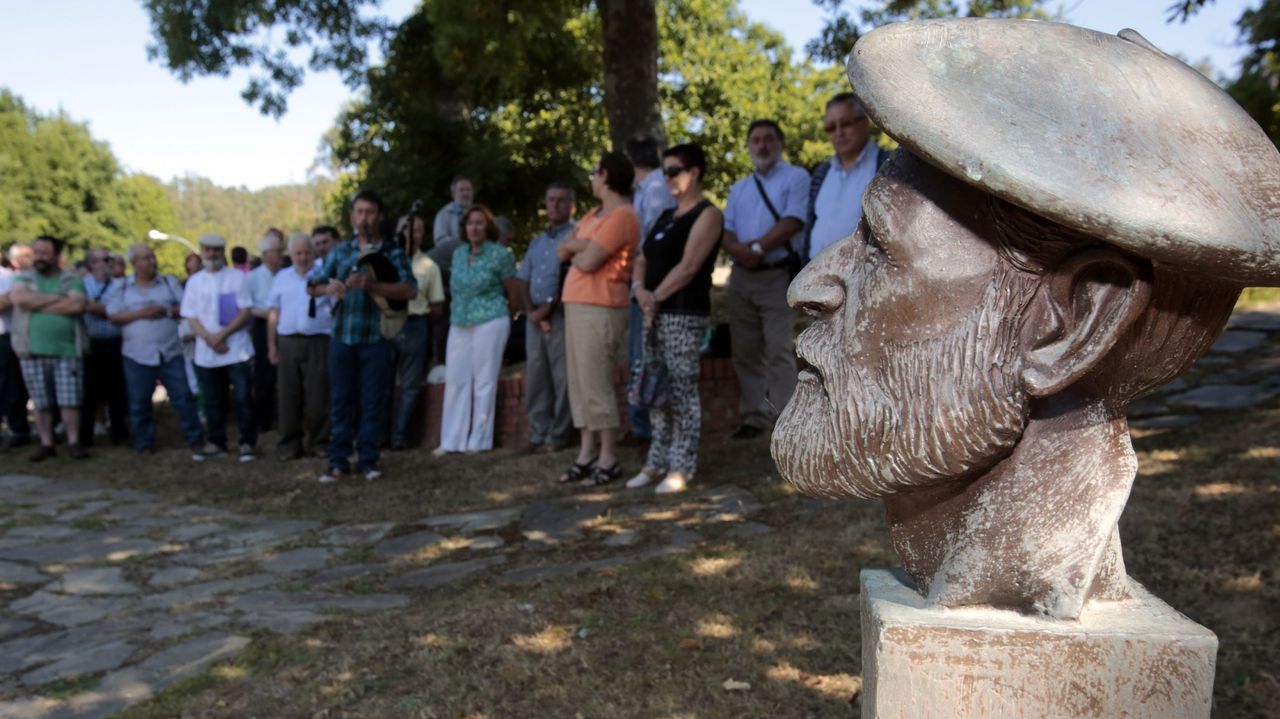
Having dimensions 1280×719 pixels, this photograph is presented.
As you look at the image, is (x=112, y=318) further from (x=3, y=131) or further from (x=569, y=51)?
(x=3, y=131)

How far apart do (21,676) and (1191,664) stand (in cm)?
386

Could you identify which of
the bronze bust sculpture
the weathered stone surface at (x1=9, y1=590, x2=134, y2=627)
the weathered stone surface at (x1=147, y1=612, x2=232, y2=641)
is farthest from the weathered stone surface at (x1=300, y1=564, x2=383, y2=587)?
the bronze bust sculpture

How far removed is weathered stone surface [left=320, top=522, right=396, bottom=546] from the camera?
18.6ft

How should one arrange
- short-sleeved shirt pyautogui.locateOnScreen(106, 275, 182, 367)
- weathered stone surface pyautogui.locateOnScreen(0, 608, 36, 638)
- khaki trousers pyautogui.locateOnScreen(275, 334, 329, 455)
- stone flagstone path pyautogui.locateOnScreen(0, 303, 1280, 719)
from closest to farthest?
stone flagstone path pyautogui.locateOnScreen(0, 303, 1280, 719) → weathered stone surface pyautogui.locateOnScreen(0, 608, 36, 638) → khaki trousers pyautogui.locateOnScreen(275, 334, 329, 455) → short-sleeved shirt pyautogui.locateOnScreen(106, 275, 182, 367)

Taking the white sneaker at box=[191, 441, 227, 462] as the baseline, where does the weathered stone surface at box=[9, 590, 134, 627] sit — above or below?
below

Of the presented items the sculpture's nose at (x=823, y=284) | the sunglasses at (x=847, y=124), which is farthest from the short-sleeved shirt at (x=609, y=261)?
the sculpture's nose at (x=823, y=284)

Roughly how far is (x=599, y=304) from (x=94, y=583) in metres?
3.20

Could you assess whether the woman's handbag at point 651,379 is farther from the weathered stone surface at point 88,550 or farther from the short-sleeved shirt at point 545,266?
the weathered stone surface at point 88,550

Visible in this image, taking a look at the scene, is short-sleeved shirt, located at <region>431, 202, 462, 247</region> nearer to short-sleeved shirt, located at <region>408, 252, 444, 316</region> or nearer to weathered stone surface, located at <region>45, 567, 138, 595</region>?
short-sleeved shirt, located at <region>408, 252, 444, 316</region>

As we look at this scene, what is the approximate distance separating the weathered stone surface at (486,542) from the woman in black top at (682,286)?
0.99m

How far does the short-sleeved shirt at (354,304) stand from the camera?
7164mm

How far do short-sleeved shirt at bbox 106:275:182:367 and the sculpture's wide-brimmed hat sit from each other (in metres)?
9.32

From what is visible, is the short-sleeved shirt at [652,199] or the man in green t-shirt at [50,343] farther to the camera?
the man in green t-shirt at [50,343]

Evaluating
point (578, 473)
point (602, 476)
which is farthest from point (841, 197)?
point (578, 473)
